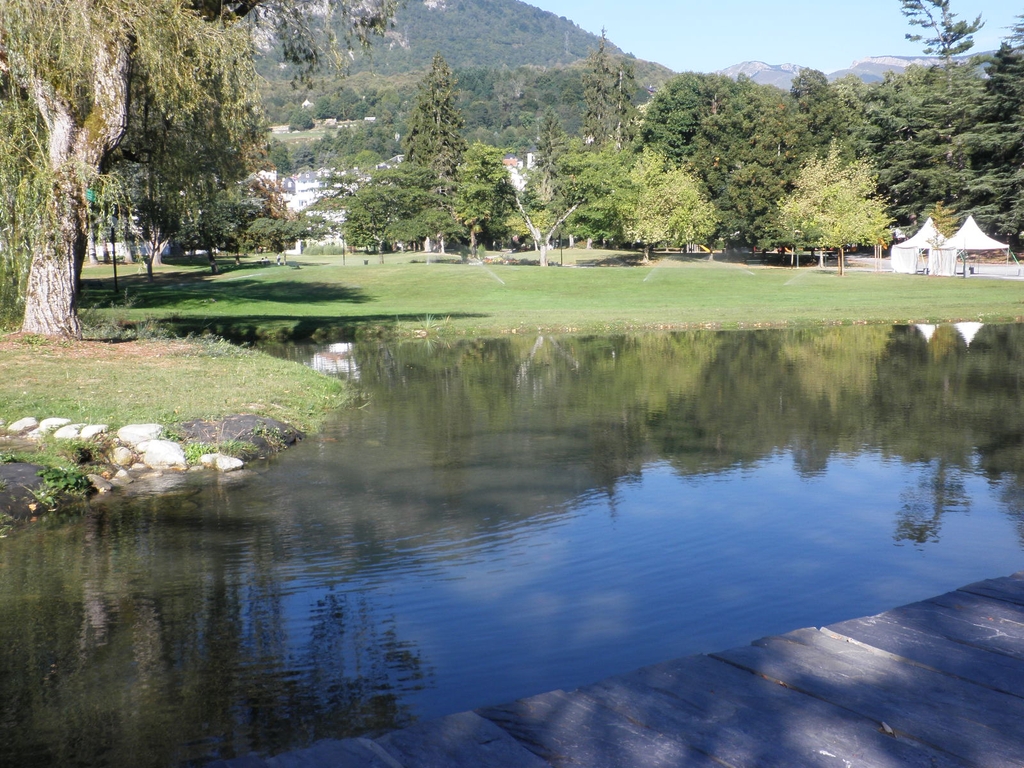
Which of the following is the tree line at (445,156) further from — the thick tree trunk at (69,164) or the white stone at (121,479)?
the white stone at (121,479)

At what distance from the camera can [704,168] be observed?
80375mm

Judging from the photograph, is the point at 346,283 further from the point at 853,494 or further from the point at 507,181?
the point at 853,494

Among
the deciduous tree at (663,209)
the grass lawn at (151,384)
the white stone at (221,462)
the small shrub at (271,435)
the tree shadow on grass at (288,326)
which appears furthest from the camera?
the deciduous tree at (663,209)

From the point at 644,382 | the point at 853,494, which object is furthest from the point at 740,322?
the point at 853,494

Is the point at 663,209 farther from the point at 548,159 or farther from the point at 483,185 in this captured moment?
the point at 483,185

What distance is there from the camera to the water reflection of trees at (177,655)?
16.0 ft

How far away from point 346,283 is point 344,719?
44.3 m

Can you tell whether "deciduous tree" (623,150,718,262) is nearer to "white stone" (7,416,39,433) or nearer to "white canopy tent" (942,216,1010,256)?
"white canopy tent" (942,216,1010,256)

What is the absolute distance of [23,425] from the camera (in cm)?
1130

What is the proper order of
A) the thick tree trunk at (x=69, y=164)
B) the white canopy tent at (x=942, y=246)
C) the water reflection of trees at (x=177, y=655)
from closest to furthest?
the water reflection of trees at (x=177, y=655), the thick tree trunk at (x=69, y=164), the white canopy tent at (x=942, y=246)

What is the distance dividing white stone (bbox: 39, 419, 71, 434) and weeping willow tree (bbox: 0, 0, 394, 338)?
20.1 ft

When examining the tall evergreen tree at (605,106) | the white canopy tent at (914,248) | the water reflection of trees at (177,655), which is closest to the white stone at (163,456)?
the water reflection of trees at (177,655)

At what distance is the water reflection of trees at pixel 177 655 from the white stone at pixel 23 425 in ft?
11.1

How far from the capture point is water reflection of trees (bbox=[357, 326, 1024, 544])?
11.2m
